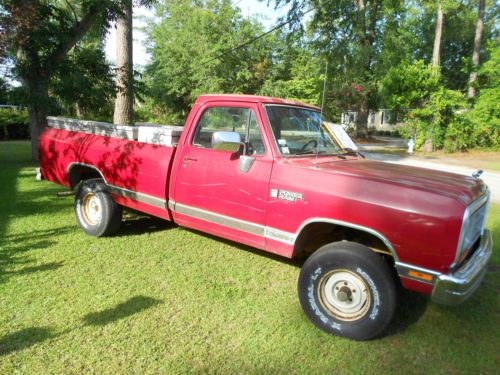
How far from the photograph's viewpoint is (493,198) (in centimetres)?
823

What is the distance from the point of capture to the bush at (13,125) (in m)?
19.5

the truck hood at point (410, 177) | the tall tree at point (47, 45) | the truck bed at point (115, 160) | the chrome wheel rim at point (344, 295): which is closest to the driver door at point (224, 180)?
the truck bed at point (115, 160)

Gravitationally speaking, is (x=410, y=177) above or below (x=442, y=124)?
below

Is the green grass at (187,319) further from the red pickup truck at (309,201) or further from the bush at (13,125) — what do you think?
the bush at (13,125)

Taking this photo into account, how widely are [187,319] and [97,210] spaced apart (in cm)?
261

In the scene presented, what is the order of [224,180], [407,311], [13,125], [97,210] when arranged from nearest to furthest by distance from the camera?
[407,311] < [224,180] < [97,210] < [13,125]

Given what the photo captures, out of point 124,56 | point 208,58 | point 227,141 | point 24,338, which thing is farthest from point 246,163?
point 208,58

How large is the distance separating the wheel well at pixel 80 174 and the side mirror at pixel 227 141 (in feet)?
8.00

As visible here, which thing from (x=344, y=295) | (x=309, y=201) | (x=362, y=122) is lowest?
(x=344, y=295)

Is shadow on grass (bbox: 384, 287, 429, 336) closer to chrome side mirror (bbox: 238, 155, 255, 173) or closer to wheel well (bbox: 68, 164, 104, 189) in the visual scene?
chrome side mirror (bbox: 238, 155, 255, 173)

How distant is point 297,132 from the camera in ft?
12.8

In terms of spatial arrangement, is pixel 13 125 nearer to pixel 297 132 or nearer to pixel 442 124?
pixel 297 132

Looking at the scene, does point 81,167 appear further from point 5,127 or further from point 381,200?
point 5,127

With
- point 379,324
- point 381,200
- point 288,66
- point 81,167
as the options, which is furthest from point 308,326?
point 288,66
